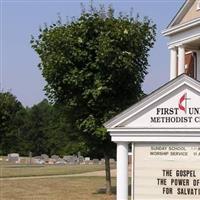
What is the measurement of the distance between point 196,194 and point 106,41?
1134 centimetres

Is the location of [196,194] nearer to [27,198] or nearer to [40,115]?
[27,198]

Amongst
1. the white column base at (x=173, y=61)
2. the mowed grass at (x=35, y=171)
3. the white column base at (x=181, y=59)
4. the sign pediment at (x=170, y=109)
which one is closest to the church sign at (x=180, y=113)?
the sign pediment at (x=170, y=109)

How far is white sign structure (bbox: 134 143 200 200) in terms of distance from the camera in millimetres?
9031

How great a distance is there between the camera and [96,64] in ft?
66.2

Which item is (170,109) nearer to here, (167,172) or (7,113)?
(167,172)

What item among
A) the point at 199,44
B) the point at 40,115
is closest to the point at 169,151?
the point at 199,44

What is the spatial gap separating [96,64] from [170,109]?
11130 millimetres

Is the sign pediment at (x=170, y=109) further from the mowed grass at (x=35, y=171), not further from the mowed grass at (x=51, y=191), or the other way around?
the mowed grass at (x=35, y=171)

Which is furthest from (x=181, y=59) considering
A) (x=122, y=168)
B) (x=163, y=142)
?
(x=163, y=142)

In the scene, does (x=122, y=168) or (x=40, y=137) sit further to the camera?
(x=40, y=137)

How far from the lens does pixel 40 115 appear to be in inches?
4328

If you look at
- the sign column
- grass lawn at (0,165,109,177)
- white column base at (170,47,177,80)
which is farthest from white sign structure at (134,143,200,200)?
white column base at (170,47,177,80)

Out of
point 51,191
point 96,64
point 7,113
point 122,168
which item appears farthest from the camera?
point 7,113

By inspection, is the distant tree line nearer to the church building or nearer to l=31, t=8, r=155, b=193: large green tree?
l=31, t=8, r=155, b=193: large green tree
